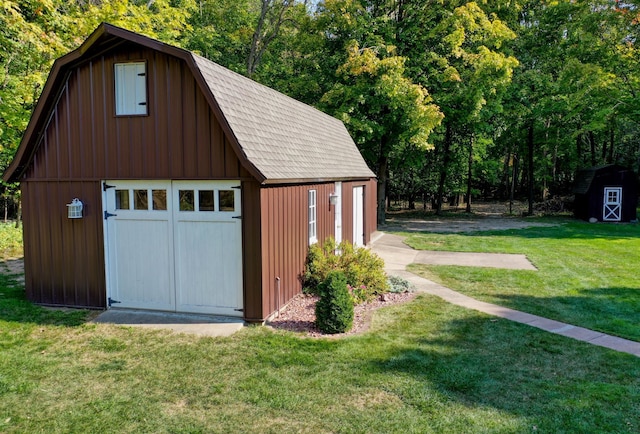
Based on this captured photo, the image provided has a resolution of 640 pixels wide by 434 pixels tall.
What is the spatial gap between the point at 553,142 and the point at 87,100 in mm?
25154

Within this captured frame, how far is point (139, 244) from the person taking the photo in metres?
7.58

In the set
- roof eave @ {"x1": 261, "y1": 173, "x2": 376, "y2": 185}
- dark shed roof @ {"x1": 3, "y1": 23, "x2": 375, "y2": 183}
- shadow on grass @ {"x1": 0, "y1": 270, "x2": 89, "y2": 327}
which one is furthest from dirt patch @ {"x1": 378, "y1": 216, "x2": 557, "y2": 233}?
shadow on grass @ {"x1": 0, "y1": 270, "x2": 89, "y2": 327}

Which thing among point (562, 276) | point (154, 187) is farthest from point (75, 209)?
point (562, 276)

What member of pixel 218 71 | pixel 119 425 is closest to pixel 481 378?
pixel 119 425

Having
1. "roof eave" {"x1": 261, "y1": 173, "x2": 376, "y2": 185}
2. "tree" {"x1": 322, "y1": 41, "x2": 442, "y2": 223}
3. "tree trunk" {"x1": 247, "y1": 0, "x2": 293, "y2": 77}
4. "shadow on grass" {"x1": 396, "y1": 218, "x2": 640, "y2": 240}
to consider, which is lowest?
"shadow on grass" {"x1": 396, "y1": 218, "x2": 640, "y2": 240}

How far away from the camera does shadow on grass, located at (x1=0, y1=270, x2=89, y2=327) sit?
23.6 ft

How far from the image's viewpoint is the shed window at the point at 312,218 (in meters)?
9.11

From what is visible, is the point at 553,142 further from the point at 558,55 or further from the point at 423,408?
the point at 423,408

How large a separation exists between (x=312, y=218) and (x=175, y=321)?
342 cm

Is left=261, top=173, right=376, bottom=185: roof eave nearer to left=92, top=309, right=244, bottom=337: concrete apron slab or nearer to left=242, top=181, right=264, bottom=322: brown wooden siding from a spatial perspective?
left=242, top=181, right=264, bottom=322: brown wooden siding

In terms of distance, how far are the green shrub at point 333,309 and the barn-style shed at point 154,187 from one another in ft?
3.07

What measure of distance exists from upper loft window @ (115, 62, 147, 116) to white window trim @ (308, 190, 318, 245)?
3502 mm

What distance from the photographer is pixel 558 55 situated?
24141 mm

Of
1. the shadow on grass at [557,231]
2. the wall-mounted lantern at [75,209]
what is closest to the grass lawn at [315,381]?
the wall-mounted lantern at [75,209]
